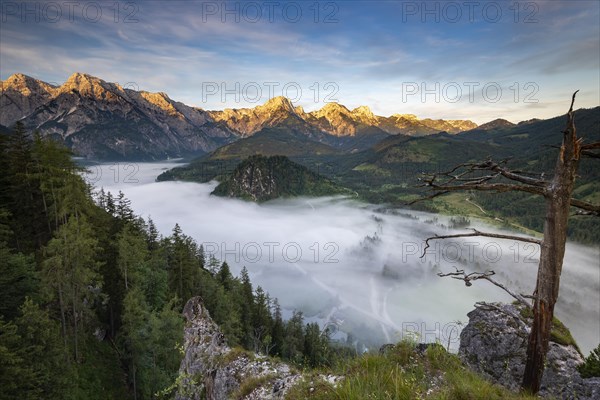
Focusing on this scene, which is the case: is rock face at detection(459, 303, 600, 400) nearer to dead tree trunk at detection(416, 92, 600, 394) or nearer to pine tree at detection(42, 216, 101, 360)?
A: dead tree trunk at detection(416, 92, 600, 394)

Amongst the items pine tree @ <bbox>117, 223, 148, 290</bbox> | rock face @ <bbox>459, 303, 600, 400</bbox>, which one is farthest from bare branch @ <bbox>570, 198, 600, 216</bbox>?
pine tree @ <bbox>117, 223, 148, 290</bbox>

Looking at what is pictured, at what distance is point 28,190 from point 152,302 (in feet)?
74.1

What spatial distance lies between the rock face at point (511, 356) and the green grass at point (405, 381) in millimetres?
2079

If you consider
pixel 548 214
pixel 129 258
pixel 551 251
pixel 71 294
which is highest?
pixel 548 214

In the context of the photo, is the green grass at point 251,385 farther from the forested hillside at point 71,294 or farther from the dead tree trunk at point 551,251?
the forested hillside at point 71,294

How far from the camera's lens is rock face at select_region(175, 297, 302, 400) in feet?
31.7

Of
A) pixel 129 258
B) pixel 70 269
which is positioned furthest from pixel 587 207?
pixel 129 258

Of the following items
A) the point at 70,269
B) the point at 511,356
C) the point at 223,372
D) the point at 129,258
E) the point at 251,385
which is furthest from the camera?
the point at 129,258

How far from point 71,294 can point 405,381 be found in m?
40.5

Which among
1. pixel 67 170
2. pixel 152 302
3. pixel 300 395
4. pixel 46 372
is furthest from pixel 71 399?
pixel 300 395

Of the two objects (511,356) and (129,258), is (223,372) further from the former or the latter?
(129,258)

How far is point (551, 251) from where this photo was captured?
5.82 metres

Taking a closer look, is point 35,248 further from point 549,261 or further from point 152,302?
point 549,261

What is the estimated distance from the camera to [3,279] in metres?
25.4
